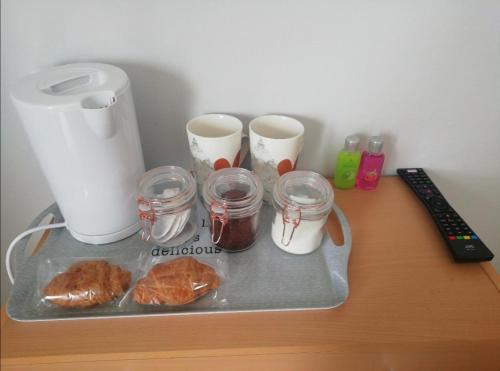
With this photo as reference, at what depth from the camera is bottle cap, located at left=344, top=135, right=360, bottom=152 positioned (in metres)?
0.67

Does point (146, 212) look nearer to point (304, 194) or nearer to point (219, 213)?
point (219, 213)

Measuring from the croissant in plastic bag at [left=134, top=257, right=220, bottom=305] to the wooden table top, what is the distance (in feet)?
0.10

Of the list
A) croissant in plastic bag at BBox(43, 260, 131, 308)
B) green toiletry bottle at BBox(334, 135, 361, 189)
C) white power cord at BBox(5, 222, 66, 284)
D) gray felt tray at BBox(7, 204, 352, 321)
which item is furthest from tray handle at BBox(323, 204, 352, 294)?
white power cord at BBox(5, 222, 66, 284)

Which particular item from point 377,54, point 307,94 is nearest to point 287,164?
point 307,94

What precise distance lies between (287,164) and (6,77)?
55 cm

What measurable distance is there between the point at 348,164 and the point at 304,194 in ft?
0.58

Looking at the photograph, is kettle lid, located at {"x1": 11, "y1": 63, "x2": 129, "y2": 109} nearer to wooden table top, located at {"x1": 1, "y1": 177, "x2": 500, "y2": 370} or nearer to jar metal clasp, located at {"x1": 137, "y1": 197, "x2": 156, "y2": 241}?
jar metal clasp, located at {"x1": 137, "y1": 197, "x2": 156, "y2": 241}

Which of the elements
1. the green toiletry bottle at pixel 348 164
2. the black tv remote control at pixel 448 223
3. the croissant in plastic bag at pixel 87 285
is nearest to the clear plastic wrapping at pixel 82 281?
the croissant in plastic bag at pixel 87 285

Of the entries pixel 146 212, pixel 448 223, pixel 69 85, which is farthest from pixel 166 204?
pixel 448 223

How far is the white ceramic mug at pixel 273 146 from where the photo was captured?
1.94 ft

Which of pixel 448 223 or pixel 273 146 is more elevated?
pixel 273 146

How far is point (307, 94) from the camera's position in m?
0.66

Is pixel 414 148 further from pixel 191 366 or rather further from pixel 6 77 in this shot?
pixel 6 77

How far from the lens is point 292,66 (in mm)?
623
